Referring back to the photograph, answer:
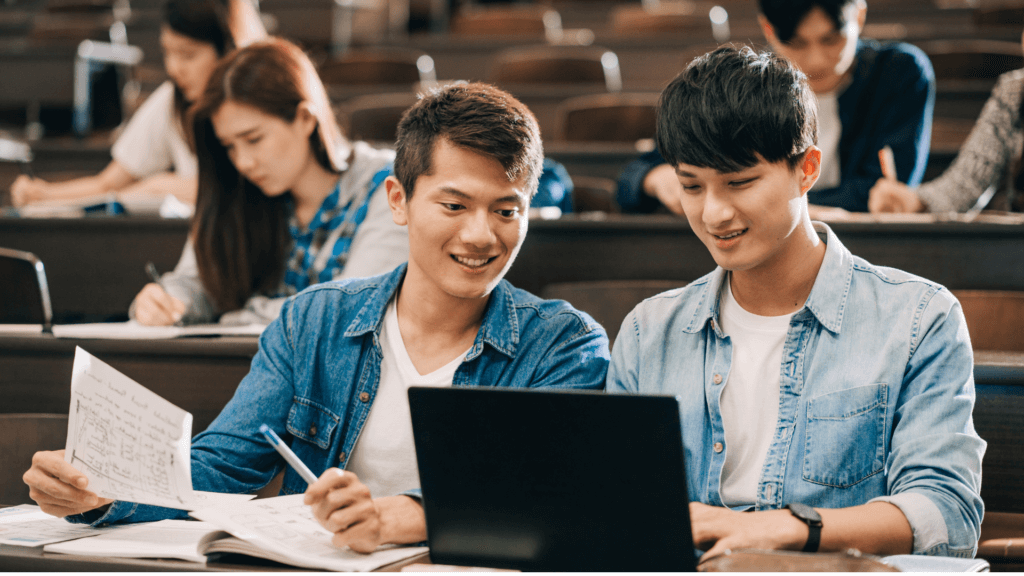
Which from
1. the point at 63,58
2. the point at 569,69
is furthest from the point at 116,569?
the point at 63,58

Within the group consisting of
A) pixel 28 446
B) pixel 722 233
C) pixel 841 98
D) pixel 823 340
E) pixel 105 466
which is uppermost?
pixel 841 98

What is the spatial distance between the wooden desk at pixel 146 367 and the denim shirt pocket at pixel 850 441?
97cm

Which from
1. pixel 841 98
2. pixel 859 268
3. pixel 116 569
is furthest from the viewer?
pixel 841 98

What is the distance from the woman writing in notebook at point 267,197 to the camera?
6.27ft

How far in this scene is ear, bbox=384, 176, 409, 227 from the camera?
1323mm

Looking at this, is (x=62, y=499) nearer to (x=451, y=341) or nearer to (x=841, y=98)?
(x=451, y=341)

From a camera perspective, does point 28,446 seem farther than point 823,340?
Yes

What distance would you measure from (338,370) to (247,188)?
887 millimetres

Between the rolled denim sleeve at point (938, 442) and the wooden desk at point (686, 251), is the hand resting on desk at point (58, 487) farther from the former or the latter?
the wooden desk at point (686, 251)

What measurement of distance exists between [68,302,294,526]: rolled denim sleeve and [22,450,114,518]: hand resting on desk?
89 mm

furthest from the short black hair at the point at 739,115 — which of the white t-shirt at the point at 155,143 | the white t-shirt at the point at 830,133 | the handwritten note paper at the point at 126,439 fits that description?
the white t-shirt at the point at 155,143

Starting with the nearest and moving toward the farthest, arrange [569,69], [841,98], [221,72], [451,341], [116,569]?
1. [116,569]
2. [451,341]
3. [221,72]
4. [841,98]
5. [569,69]

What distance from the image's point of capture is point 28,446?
1.35m

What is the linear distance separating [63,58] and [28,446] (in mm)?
3528
